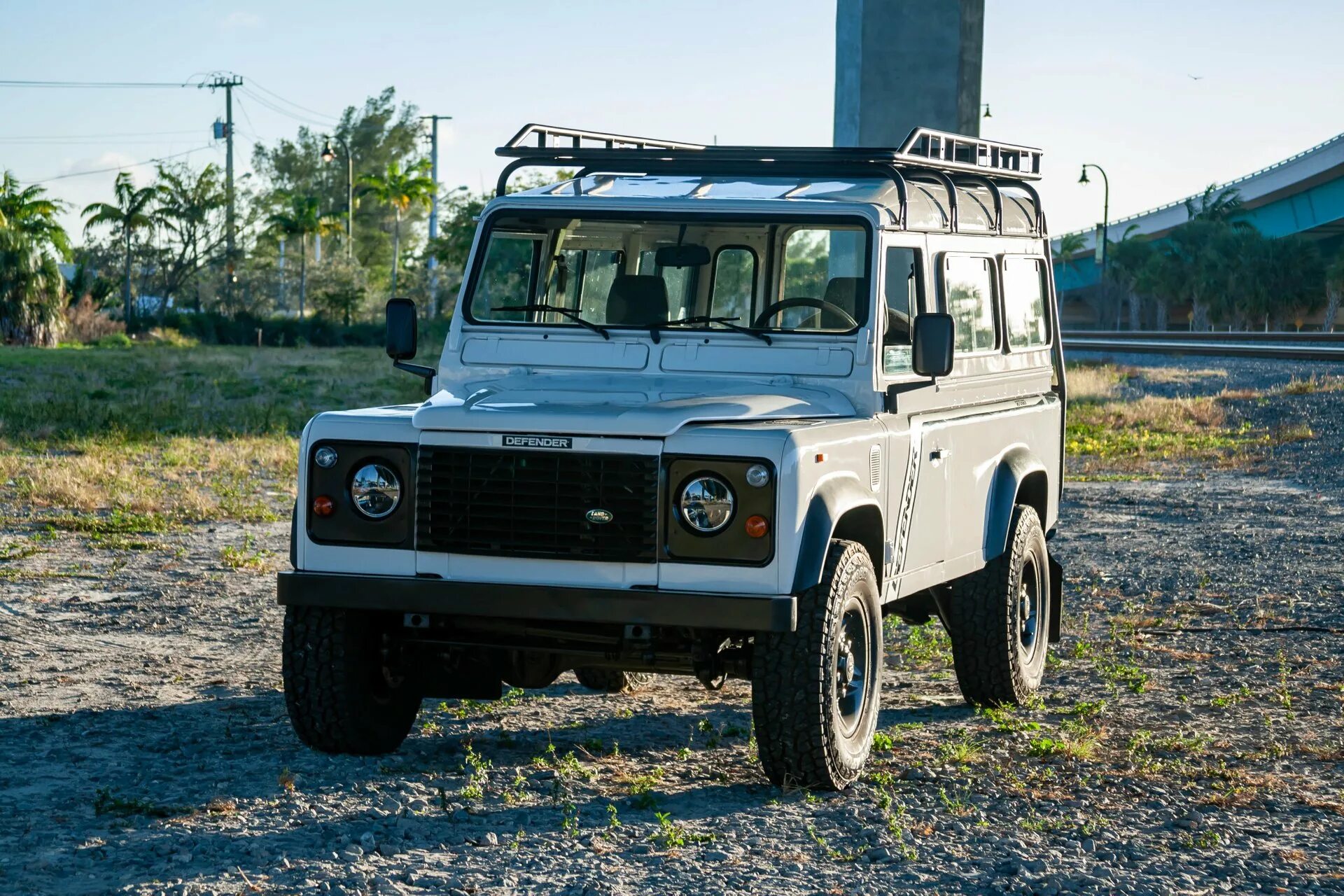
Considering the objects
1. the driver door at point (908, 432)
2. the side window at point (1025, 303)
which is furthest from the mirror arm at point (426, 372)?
the side window at point (1025, 303)

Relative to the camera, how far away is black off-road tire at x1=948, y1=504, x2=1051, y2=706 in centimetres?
819

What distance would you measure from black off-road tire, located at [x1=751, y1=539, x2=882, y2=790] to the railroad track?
3574 centimetres

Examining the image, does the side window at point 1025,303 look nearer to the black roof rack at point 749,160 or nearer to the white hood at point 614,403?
the black roof rack at point 749,160

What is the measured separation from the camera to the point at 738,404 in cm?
655

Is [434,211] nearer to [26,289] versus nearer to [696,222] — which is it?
[26,289]

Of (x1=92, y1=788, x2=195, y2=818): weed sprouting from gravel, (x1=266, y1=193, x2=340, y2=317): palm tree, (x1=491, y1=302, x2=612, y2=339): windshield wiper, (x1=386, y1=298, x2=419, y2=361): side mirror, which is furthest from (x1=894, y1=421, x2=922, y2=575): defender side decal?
(x1=266, y1=193, x2=340, y2=317): palm tree

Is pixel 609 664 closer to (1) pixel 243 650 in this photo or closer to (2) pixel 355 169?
(1) pixel 243 650

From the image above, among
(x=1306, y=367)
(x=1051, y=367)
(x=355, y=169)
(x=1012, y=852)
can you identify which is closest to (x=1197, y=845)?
(x=1012, y=852)

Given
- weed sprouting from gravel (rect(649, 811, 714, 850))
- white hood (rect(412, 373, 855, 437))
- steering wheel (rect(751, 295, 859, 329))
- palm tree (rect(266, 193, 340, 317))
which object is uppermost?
palm tree (rect(266, 193, 340, 317))

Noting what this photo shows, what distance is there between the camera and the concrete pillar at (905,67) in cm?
1780

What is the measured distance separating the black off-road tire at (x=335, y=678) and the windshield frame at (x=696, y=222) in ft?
5.45

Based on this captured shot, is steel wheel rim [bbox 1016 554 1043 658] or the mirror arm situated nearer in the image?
the mirror arm

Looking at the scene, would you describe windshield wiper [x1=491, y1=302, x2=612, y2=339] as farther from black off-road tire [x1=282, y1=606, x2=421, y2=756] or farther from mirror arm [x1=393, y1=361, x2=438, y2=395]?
black off-road tire [x1=282, y1=606, x2=421, y2=756]

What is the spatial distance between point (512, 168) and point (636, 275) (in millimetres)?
852
